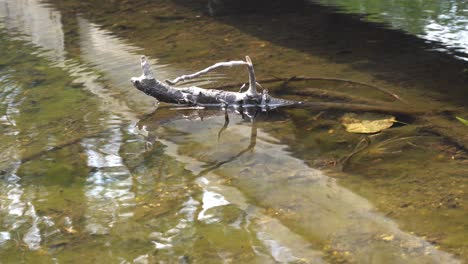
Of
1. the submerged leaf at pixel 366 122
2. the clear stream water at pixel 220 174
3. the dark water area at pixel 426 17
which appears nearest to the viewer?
the clear stream water at pixel 220 174

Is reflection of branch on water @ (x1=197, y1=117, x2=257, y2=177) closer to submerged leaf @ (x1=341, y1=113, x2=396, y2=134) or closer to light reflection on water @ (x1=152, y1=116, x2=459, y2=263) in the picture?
light reflection on water @ (x1=152, y1=116, x2=459, y2=263)

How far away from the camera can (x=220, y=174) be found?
3.52 m

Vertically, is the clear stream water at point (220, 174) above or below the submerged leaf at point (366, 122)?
below

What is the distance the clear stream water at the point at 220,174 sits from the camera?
9.12 feet

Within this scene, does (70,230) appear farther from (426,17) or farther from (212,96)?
(426,17)

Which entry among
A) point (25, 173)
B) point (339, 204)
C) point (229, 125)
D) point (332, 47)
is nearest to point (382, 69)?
point (332, 47)

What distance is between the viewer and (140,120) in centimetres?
447

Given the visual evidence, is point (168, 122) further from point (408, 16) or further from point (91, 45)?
point (408, 16)

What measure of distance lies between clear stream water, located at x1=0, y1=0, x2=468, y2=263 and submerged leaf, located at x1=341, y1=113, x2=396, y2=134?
2.9 inches

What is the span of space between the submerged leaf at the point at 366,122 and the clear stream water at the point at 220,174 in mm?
74

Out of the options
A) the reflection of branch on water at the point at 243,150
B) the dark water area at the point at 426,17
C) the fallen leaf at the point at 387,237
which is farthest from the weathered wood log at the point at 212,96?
the dark water area at the point at 426,17

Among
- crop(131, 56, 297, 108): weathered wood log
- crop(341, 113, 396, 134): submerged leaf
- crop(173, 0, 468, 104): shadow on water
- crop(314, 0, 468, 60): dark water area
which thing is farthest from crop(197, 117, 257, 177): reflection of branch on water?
crop(314, 0, 468, 60): dark water area

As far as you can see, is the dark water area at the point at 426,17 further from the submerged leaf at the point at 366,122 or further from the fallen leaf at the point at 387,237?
the fallen leaf at the point at 387,237

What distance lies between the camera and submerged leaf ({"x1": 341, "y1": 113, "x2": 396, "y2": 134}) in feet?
13.2
